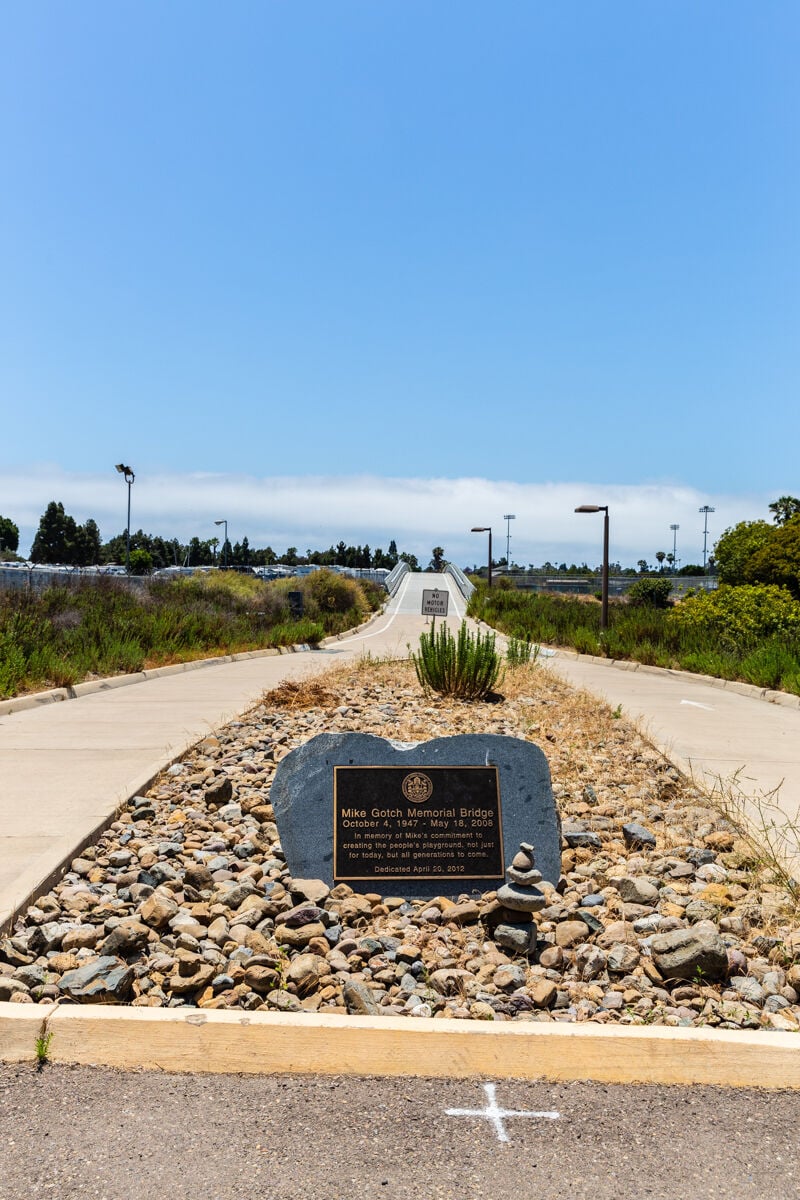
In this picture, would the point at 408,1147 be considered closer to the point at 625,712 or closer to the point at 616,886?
the point at 616,886

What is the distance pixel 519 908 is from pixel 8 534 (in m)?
145

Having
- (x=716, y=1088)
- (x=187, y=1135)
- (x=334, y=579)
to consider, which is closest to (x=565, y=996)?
(x=716, y=1088)

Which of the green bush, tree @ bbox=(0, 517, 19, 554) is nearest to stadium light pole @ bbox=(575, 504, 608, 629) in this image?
the green bush

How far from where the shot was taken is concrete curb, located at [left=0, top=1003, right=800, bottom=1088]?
3582 millimetres

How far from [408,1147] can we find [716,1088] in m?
1.25

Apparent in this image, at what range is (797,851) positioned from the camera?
235 inches

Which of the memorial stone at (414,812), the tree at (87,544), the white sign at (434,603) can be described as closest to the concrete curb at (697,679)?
the white sign at (434,603)

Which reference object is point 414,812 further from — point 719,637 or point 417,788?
point 719,637

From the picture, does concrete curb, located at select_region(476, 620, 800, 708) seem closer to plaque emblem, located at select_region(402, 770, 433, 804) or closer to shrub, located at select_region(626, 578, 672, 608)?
plaque emblem, located at select_region(402, 770, 433, 804)

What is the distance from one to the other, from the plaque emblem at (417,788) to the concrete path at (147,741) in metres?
2.04

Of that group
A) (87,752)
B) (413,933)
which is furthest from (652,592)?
(413,933)

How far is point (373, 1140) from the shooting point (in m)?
3.11

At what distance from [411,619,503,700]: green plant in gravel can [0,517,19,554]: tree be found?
134m

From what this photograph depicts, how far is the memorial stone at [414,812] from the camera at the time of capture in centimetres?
518
